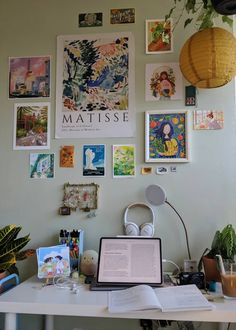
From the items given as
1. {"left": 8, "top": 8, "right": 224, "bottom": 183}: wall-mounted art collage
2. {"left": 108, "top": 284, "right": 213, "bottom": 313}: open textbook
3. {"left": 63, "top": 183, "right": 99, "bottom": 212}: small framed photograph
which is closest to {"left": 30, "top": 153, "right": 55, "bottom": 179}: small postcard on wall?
{"left": 8, "top": 8, "right": 224, "bottom": 183}: wall-mounted art collage

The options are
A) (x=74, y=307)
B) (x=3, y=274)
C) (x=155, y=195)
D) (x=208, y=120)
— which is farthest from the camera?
(x=208, y=120)

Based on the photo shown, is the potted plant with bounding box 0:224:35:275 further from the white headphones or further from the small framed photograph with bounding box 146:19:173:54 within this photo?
the small framed photograph with bounding box 146:19:173:54

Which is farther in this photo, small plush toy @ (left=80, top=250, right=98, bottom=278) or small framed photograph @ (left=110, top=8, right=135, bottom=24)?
small framed photograph @ (left=110, top=8, right=135, bottom=24)

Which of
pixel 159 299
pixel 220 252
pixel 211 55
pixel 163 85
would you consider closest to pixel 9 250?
pixel 159 299

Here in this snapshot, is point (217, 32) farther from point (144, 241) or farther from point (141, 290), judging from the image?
point (141, 290)

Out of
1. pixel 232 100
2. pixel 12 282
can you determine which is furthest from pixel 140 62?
pixel 12 282

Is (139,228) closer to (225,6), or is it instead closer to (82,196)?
(82,196)

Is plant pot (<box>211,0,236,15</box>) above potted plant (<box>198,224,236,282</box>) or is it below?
above

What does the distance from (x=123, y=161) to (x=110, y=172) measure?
11 centimetres

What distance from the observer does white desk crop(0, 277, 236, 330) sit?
1.33 m

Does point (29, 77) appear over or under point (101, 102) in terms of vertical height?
over

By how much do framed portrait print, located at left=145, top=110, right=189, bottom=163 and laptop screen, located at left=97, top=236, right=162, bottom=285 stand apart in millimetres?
521

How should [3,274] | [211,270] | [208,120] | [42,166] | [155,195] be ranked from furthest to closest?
[42,166] → [208,120] → [155,195] → [3,274] → [211,270]

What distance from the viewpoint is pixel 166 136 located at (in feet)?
6.57
